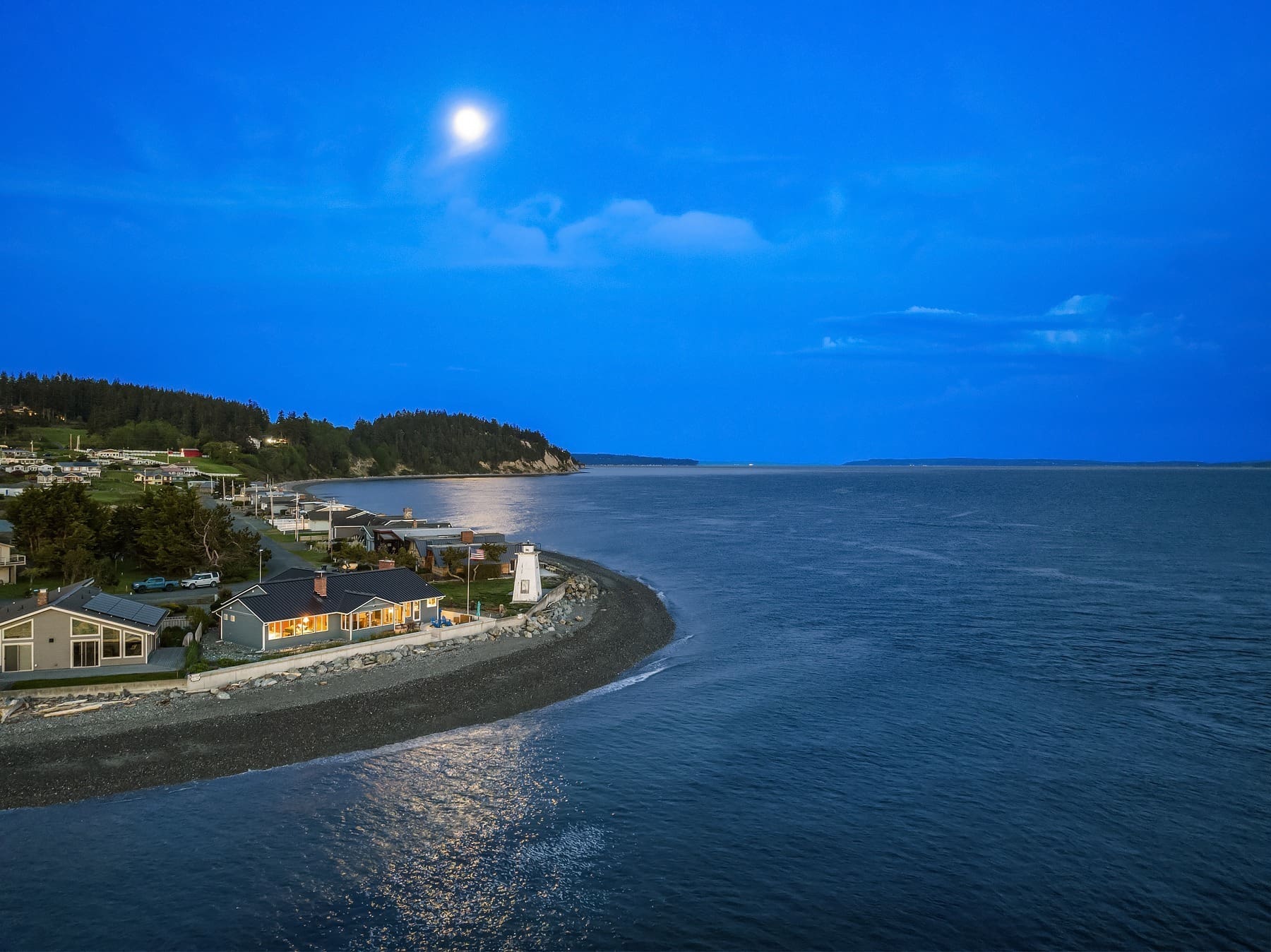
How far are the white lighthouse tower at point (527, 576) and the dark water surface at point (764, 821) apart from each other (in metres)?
11.9

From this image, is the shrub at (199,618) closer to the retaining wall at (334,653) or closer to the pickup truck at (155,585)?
the retaining wall at (334,653)

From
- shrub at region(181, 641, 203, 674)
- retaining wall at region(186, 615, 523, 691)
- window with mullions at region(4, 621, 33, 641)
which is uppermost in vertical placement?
window with mullions at region(4, 621, 33, 641)

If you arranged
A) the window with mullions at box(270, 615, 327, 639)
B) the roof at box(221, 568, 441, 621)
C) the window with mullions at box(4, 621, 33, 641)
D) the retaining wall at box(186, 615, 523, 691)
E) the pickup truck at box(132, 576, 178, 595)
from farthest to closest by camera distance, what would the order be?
1. the pickup truck at box(132, 576, 178, 595)
2. the roof at box(221, 568, 441, 621)
3. the window with mullions at box(270, 615, 327, 639)
4. the window with mullions at box(4, 621, 33, 641)
5. the retaining wall at box(186, 615, 523, 691)

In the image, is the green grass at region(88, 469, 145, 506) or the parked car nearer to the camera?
the parked car

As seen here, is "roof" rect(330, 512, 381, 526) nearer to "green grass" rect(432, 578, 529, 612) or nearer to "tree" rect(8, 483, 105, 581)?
"tree" rect(8, 483, 105, 581)

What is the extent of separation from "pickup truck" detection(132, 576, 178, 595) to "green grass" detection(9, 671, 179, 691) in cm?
2021

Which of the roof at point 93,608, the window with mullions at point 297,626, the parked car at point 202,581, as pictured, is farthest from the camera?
the parked car at point 202,581

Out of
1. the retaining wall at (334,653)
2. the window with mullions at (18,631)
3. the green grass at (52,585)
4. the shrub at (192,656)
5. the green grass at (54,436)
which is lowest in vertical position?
the retaining wall at (334,653)

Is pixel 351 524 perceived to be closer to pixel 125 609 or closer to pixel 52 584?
pixel 52 584

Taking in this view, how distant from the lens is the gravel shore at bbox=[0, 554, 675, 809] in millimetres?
23672

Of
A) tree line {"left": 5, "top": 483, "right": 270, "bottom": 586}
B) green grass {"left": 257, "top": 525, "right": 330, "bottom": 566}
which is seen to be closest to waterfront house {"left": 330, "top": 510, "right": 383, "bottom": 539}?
green grass {"left": 257, "top": 525, "right": 330, "bottom": 566}

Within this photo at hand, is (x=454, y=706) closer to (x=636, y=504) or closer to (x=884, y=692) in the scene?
(x=884, y=692)

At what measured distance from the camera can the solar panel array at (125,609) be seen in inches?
1283

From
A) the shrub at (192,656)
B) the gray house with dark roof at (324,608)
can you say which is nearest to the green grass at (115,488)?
the gray house with dark roof at (324,608)
